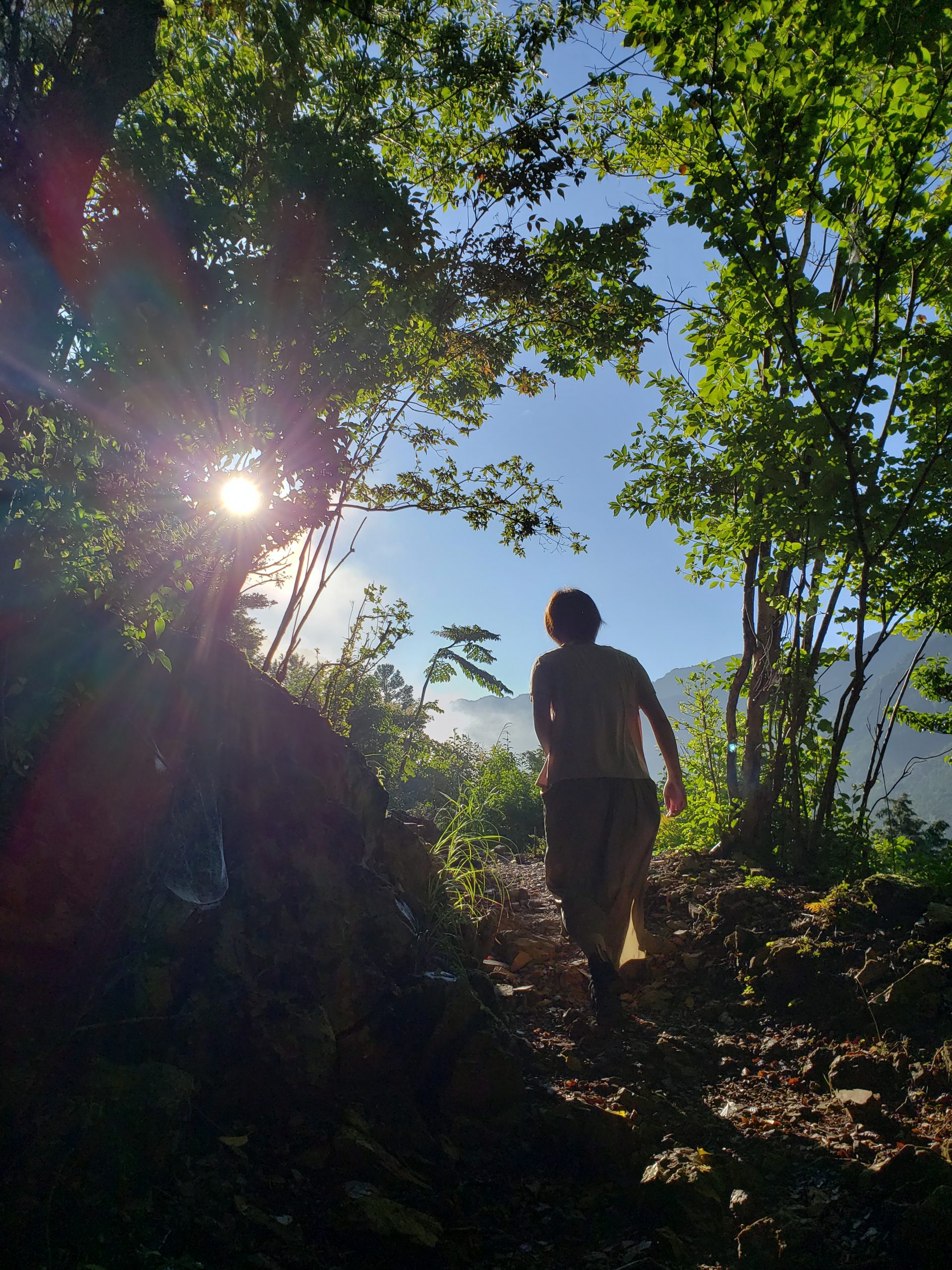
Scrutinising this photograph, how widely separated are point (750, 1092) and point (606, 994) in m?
0.71

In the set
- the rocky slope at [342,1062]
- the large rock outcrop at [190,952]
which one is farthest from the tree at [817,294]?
the large rock outcrop at [190,952]

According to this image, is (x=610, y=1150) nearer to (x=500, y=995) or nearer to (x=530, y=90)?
(x=500, y=995)

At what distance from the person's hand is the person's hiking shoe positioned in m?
0.90

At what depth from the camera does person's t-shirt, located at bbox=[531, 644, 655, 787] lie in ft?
11.1

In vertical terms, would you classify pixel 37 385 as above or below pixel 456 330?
below

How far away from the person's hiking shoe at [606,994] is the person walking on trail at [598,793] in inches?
1.6

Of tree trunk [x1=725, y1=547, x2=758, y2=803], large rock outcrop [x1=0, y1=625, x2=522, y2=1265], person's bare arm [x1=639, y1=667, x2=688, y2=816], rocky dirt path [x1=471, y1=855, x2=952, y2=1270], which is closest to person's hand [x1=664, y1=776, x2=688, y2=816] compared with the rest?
person's bare arm [x1=639, y1=667, x2=688, y2=816]

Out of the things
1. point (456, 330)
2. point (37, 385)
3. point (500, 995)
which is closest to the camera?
point (37, 385)

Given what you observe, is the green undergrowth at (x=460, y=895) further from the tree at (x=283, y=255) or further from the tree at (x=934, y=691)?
the tree at (x=934, y=691)

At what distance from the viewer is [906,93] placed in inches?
95.2

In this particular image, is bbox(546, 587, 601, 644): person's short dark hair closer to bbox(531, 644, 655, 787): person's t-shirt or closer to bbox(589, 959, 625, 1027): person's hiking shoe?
bbox(531, 644, 655, 787): person's t-shirt

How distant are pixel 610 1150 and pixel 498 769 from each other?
9684 mm

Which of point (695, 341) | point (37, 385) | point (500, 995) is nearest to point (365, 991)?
point (500, 995)

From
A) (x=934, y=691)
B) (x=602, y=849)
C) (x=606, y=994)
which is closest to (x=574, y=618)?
(x=602, y=849)
